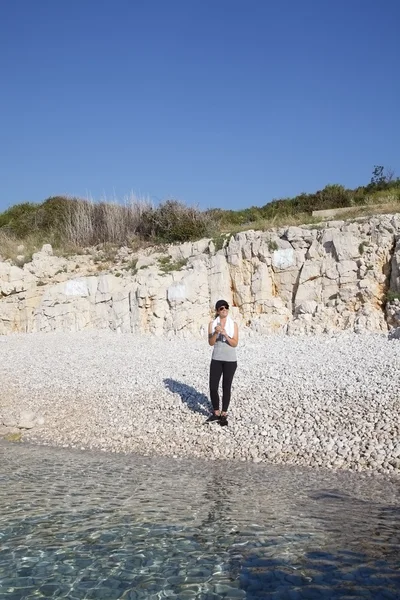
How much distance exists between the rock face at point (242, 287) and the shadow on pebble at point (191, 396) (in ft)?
22.7

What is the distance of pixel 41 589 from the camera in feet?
13.4

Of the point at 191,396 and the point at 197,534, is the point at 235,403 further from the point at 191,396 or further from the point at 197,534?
the point at 197,534

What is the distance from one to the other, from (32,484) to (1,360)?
10.4 m

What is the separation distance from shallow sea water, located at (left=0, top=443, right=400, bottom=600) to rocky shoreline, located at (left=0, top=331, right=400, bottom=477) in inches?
35.6

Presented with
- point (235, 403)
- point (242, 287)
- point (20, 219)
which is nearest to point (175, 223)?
point (242, 287)

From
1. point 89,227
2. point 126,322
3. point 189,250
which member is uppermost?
point 89,227

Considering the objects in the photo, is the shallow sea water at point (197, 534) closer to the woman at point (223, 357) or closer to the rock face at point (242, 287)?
the woman at point (223, 357)

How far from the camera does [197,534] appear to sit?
16.6 ft

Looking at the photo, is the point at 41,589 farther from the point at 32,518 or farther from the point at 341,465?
the point at 341,465

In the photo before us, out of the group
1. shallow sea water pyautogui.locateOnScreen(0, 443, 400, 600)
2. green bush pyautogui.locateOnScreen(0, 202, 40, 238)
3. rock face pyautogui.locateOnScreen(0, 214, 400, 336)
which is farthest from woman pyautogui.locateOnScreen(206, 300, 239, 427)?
green bush pyautogui.locateOnScreen(0, 202, 40, 238)

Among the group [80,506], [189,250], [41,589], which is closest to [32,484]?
[80,506]

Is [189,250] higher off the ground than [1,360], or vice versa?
[189,250]

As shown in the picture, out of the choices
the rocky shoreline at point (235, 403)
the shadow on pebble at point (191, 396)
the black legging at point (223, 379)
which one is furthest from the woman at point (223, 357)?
the shadow on pebble at point (191, 396)

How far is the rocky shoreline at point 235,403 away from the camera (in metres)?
8.13
